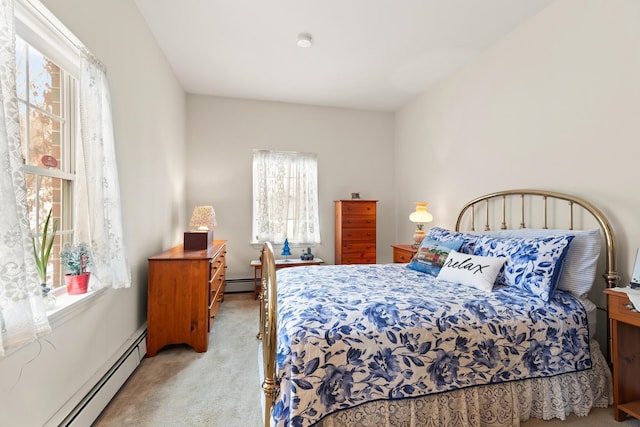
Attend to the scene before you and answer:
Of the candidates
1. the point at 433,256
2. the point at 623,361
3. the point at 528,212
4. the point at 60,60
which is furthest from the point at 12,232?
the point at 528,212

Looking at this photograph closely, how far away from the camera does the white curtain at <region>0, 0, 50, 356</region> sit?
39.5 inches

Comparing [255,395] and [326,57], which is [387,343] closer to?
[255,395]

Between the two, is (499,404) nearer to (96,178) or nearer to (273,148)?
(96,178)

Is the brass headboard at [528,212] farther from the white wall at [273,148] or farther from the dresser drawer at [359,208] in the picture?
the white wall at [273,148]

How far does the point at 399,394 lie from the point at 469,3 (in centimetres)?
280

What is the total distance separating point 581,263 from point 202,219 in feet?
11.2

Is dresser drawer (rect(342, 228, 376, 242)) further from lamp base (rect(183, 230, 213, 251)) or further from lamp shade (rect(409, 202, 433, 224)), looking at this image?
lamp base (rect(183, 230, 213, 251))

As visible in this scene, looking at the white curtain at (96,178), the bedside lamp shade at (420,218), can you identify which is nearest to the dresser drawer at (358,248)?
the bedside lamp shade at (420,218)

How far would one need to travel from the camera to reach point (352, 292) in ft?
6.24

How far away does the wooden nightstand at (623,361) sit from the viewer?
169 cm

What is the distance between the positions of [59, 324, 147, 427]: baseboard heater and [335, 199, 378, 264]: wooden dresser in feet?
8.78

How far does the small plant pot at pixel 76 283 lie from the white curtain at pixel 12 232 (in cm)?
58

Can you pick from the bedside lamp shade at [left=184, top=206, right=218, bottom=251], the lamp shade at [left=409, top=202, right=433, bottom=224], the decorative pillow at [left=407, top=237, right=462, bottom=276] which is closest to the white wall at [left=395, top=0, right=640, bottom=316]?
the lamp shade at [left=409, top=202, right=433, bottom=224]

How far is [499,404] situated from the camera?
1.60 m
